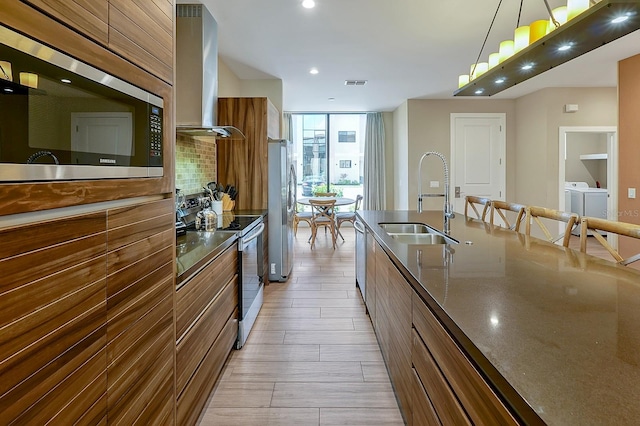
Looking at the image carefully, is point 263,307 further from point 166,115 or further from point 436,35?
point 436,35

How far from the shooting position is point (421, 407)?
1.36m

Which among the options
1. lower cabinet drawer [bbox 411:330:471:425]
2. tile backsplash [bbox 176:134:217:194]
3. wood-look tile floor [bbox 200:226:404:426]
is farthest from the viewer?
tile backsplash [bbox 176:134:217:194]

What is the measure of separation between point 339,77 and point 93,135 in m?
4.78

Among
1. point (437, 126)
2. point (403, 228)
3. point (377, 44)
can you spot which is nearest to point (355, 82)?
point (377, 44)

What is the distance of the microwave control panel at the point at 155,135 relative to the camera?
4.08ft

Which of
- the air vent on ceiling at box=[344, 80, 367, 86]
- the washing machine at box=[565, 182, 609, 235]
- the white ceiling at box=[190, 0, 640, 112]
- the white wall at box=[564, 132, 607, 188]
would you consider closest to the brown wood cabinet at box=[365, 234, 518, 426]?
the white ceiling at box=[190, 0, 640, 112]

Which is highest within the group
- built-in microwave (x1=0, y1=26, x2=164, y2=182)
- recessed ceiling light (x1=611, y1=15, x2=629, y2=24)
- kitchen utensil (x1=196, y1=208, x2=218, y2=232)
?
recessed ceiling light (x1=611, y1=15, x2=629, y2=24)

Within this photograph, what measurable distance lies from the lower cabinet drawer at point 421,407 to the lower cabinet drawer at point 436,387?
24mm

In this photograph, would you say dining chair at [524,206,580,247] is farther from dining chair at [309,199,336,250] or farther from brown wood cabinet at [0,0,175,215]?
dining chair at [309,199,336,250]

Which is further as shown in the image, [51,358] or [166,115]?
[166,115]

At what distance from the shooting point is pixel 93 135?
0.94 metres

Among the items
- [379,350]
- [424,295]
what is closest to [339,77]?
[379,350]

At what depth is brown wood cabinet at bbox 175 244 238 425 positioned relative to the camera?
161 centimetres

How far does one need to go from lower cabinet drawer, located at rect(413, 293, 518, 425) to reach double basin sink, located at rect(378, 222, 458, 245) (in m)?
1.31
